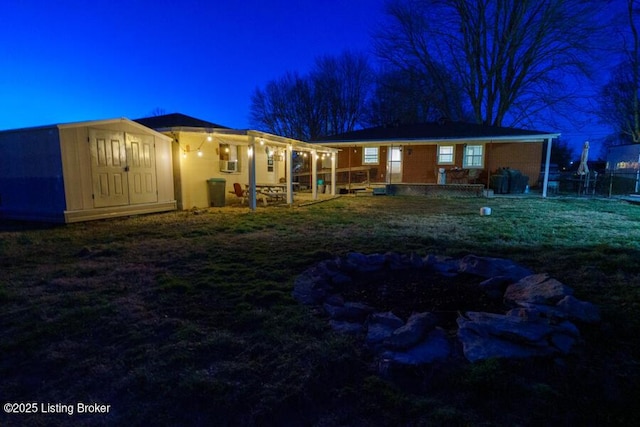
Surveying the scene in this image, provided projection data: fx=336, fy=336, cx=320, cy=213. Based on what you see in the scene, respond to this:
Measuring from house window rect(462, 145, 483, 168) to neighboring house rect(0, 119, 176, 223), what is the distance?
14.5m

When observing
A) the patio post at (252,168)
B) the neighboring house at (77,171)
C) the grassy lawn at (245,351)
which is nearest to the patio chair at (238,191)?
the patio post at (252,168)

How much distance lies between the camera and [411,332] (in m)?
2.49

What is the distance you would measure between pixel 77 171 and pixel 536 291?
9.68 meters

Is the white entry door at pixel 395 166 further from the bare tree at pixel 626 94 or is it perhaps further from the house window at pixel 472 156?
the bare tree at pixel 626 94

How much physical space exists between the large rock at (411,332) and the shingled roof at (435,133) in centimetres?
1505

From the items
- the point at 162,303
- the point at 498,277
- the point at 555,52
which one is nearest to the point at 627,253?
the point at 498,277

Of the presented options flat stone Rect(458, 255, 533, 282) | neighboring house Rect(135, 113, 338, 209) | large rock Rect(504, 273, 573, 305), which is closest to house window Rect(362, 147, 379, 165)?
neighboring house Rect(135, 113, 338, 209)

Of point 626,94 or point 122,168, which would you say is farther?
point 626,94

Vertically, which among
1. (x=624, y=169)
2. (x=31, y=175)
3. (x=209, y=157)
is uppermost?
(x=209, y=157)

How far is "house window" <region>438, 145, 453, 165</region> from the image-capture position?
1769 cm

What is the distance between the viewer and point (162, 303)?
3398mm

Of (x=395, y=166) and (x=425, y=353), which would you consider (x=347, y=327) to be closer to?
(x=425, y=353)

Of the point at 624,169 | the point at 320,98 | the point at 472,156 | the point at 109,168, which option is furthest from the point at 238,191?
the point at 320,98

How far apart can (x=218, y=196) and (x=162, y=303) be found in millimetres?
8869
